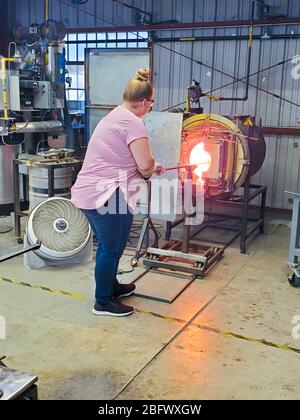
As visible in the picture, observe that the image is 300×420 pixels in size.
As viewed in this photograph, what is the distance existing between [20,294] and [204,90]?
3.62 m

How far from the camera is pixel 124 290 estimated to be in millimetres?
3297

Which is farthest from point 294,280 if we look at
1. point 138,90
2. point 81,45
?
point 81,45

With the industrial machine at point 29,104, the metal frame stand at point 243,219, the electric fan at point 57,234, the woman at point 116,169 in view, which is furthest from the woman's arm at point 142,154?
the industrial machine at point 29,104

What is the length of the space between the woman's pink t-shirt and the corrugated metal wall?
3221mm

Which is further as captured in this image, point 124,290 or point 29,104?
point 29,104

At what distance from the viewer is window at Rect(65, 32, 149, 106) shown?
646 cm

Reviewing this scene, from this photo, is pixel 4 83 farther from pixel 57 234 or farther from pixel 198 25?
pixel 198 25

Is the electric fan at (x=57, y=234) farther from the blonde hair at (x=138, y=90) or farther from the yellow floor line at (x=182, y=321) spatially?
the blonde hair at (x=138, y=90)

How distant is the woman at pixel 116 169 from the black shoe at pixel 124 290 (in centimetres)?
35

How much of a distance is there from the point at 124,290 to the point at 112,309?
→ 0.30 m

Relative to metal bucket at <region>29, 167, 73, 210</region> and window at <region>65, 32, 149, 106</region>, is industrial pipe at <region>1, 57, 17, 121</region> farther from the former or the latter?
window at <region>65, 32, 149, 106</region>

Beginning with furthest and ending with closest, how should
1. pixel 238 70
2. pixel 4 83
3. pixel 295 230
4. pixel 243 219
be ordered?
pixel 238 70, pixel 4 83, pixel 243 219, pixel 295 230
